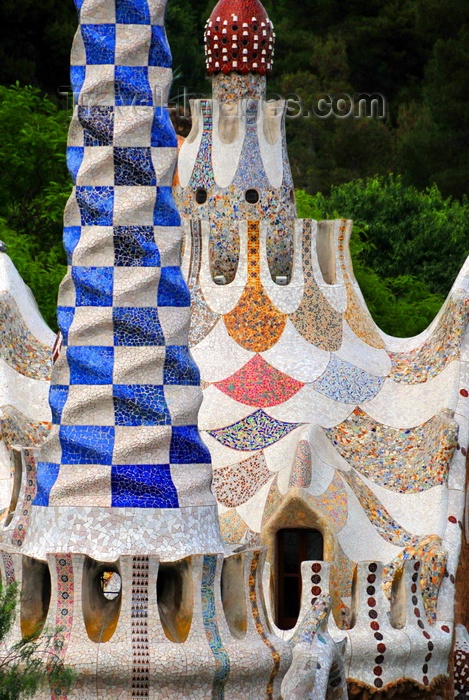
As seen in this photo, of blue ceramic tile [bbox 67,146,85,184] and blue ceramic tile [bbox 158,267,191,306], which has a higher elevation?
blue ceramic tile [bbox 67,146,85,184]

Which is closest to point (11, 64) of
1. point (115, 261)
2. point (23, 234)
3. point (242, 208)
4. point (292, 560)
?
point (23, 234)

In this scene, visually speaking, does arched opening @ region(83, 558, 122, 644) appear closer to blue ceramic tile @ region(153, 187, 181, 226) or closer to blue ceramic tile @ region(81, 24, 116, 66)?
blue ceramic tile @ region(153, 187, 181, 226)

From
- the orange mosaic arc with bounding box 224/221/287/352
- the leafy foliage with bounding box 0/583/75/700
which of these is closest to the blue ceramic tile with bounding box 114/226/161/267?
the leafy foliage with bounding box 0/583/75/700

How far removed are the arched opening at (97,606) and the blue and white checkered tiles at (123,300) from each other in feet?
1.00

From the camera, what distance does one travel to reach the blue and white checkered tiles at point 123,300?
352 inches

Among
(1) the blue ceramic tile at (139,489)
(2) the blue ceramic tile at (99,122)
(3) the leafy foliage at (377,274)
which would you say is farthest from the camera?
A: (3) the leafy foliage at (377,274)

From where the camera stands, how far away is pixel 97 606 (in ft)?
28.6

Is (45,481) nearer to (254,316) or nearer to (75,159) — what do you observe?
(75,159)

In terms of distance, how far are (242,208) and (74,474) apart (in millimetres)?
5817

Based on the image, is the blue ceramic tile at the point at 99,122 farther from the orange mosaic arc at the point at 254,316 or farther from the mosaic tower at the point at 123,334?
the orange mosaic arc at the point at 254,316

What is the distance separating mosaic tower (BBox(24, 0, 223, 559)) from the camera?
8.88 metres

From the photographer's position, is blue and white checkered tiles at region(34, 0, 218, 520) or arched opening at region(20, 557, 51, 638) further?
blue and white checkered tiles at region(34, 0, 218, 520)

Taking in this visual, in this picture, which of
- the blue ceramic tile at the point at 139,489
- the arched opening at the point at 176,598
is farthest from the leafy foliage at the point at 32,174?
the arched opening at the point at 176,598

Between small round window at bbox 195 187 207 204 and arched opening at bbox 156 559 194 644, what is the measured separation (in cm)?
609
